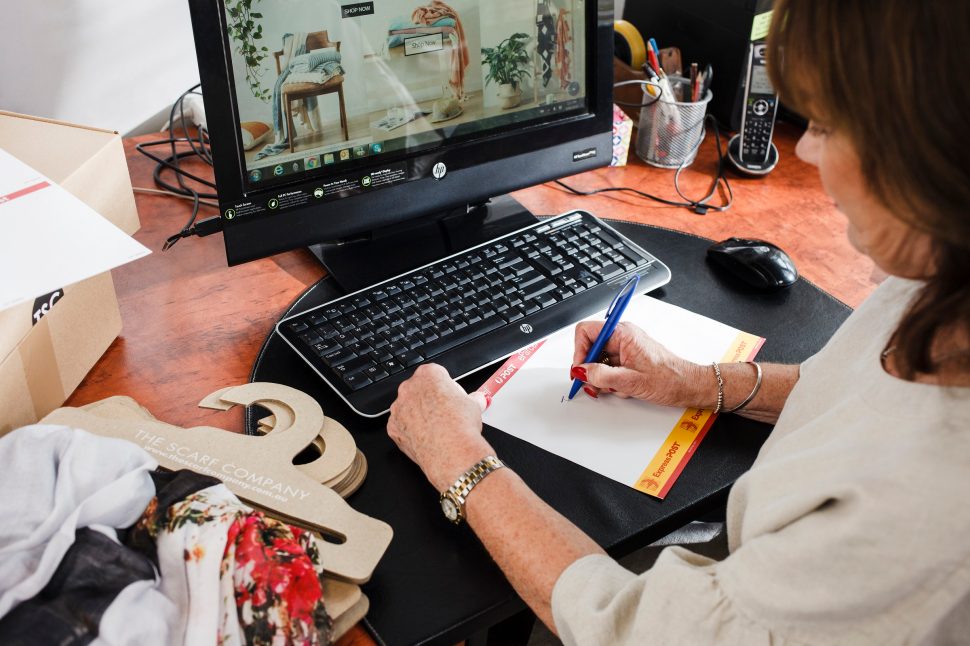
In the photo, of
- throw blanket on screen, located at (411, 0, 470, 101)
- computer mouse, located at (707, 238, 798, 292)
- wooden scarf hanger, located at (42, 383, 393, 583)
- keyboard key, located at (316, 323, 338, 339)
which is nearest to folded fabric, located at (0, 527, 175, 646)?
wooden scarf hanger, located at (42, 383, 393, 583)

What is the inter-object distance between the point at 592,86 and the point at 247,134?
1.59ft

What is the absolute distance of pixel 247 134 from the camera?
922 mm

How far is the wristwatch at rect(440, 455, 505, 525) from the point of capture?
2.49ft

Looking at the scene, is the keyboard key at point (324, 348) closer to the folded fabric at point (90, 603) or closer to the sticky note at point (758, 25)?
the folded fabric at point (90, 603)

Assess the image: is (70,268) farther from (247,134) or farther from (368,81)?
(368,81)

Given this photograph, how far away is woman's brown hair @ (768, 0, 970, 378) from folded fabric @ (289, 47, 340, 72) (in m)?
0.52

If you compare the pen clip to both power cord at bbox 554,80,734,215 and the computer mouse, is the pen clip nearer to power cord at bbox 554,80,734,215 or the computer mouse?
the computer mouse

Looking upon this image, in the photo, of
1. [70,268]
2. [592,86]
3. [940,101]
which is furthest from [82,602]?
[592,86]

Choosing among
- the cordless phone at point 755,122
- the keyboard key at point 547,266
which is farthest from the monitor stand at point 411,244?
the cordless phone at point 755,122

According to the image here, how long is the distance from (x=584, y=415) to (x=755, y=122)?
0.74 metres

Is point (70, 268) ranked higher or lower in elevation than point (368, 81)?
lower

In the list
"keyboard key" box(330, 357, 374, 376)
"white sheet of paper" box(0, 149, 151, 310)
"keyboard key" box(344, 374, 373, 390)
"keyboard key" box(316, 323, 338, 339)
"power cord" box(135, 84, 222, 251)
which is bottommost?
"keyboard key" box(344, 374, 373, 390)

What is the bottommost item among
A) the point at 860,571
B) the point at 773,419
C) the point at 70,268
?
the point at 773,419

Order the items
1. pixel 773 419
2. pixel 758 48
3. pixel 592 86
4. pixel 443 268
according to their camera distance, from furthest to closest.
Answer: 1. pixel 758 48
2. pixel 592 86
3. pixel 443 268
4. pixel 773 419
